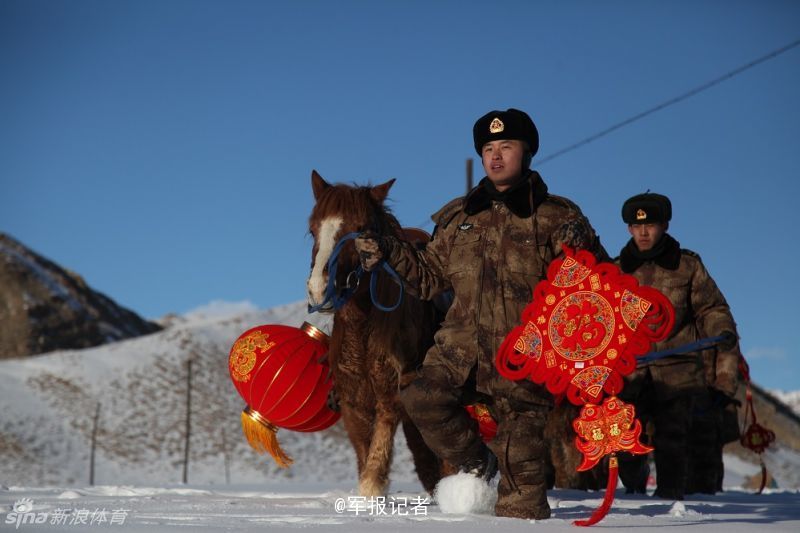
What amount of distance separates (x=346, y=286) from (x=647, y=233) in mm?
3583

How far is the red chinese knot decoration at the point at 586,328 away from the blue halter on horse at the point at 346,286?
0.98 m

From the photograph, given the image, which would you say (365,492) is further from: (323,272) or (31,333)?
(31,333)

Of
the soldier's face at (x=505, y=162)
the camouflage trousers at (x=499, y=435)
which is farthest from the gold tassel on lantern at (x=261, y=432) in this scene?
the soldier's face at (x=505, y=162)

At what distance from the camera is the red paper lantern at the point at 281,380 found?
22.5ft

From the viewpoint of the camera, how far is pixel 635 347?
15.5 feet

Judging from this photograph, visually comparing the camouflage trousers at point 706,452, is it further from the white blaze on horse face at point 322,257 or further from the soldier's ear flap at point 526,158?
the white blaze on horse face at point 322,257

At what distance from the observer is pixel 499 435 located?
507 cm

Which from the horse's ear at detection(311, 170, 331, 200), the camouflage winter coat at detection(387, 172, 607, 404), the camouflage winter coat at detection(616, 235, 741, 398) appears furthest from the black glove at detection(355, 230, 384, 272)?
the camouflage winter coat at detection(616, 235, 741, 398)

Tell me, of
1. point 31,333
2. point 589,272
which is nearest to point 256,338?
point 589,272

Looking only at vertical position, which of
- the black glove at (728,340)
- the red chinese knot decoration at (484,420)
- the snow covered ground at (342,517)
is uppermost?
the black glove at (728,340)

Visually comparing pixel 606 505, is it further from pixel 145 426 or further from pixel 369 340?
pixel 145 426

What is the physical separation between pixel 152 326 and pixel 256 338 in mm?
84741

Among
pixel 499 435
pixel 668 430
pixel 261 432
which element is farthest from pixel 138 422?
pixel 499 435

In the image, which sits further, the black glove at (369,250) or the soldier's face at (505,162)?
the soldier's face at (505,162)
